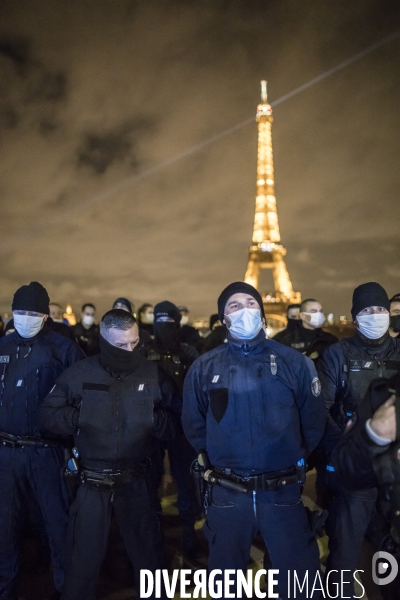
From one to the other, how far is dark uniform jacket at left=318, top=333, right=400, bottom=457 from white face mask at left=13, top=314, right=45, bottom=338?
2601 mm

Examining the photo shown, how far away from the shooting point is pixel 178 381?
4.98 metres

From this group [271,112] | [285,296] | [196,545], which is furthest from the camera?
[271,112]

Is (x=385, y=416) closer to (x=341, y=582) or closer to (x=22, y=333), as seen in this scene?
(x=341, y=582)

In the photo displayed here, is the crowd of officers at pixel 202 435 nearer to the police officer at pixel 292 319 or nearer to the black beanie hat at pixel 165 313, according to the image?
the black beanie hat at pixel 165 313

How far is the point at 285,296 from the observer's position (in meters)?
53.4

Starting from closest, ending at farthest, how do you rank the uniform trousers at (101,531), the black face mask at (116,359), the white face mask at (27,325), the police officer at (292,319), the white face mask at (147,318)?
1. the uniform trousers at (101,531)
2. the black face mask at (116,359)
3. the white face mask at (27,325)
4. the police officer at (292,319)
5. the white face mask at (147,318)

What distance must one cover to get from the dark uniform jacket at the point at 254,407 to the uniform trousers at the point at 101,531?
0.65 metres

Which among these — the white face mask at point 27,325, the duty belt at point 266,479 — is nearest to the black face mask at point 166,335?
the white face mask at point 27,325

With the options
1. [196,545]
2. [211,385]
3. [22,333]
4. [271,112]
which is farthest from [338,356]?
[271,112]

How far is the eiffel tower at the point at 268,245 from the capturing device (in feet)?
175

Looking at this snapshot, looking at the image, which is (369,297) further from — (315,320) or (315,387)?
(315,320)

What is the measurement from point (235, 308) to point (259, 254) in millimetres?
53190

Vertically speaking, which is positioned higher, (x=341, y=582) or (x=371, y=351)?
(x=371, y=351)

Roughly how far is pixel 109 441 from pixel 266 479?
3.85 ft
